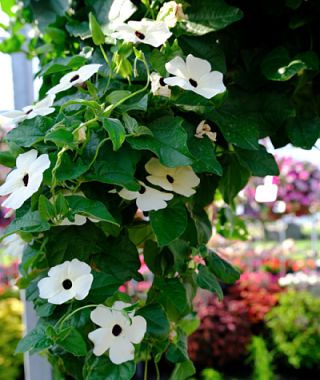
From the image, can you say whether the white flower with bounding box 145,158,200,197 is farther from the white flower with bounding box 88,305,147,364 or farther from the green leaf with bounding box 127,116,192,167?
the white flower with bounding box 88,305,147,364

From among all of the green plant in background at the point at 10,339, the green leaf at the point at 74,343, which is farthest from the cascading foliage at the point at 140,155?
the green plant in background at the point at 10,339

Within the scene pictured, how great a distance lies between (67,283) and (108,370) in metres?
0.10

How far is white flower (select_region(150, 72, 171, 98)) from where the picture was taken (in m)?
0.62

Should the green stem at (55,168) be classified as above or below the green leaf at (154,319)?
above

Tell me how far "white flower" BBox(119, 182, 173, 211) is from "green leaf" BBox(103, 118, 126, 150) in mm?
77

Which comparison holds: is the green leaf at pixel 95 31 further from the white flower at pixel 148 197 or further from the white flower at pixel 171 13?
the white flower at pixel 148 197

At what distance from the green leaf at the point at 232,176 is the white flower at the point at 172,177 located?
151mm

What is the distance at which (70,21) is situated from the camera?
0.83m

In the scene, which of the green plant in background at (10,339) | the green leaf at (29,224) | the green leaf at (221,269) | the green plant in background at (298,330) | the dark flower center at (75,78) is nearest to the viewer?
the green leaf at (29,224)

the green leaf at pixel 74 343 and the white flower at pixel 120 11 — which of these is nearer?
the green leaf at pixel 74 343

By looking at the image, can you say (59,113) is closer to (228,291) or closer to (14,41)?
(14,41)

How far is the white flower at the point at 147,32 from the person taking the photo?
61 centimetres

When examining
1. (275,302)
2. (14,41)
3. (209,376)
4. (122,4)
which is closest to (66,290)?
(122,4)

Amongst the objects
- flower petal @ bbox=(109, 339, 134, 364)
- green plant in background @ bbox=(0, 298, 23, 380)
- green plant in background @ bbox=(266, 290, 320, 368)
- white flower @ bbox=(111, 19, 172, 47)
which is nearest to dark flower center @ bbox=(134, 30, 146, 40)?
white flower @ bbox=(111, 19, 172, 47)
